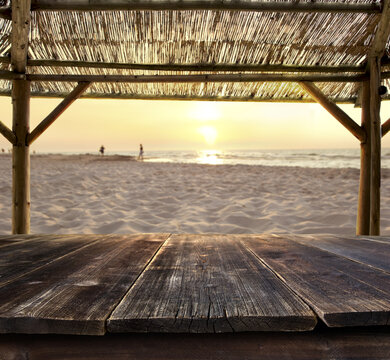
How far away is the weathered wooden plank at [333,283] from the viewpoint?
2.14 ft

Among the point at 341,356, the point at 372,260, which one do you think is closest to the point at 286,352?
the point at 341,356

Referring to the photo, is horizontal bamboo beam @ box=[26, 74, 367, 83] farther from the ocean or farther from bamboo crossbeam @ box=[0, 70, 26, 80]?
the ocean

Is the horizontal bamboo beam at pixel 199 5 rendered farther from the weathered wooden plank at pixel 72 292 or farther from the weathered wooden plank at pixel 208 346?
the weathered wooden plank at pixel 208 346

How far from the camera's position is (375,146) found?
2508 millimetres

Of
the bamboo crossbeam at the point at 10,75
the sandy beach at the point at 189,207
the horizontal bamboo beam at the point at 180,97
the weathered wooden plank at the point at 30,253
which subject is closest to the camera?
the weathered wooden plank at the point at 30,253

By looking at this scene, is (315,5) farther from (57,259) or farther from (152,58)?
(57,259)

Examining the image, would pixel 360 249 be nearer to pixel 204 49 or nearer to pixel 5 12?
pixel 204 49

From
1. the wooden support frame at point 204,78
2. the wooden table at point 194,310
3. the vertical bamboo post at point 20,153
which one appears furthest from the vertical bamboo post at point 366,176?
the vertical bamboo post at point 20,153

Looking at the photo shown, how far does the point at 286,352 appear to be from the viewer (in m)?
0.61

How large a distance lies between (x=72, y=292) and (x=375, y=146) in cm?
273

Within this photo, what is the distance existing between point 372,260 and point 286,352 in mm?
793

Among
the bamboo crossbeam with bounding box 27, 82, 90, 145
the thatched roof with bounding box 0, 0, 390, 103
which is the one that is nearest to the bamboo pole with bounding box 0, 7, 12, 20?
the thatched roof with bounding box 0, 0, 390, 103

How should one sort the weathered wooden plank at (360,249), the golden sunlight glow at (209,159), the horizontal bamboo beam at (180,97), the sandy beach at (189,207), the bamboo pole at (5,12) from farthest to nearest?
the golden sunlight glow at (209,159) < the sandy beach at (189,207) < the horizontal bamboo beam at (180,97) < the bamboo pole at (5,12) < the weathered wooden plank at (360,249)

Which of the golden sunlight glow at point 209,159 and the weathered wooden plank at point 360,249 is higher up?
the golden sunlight glow at point 209,159
